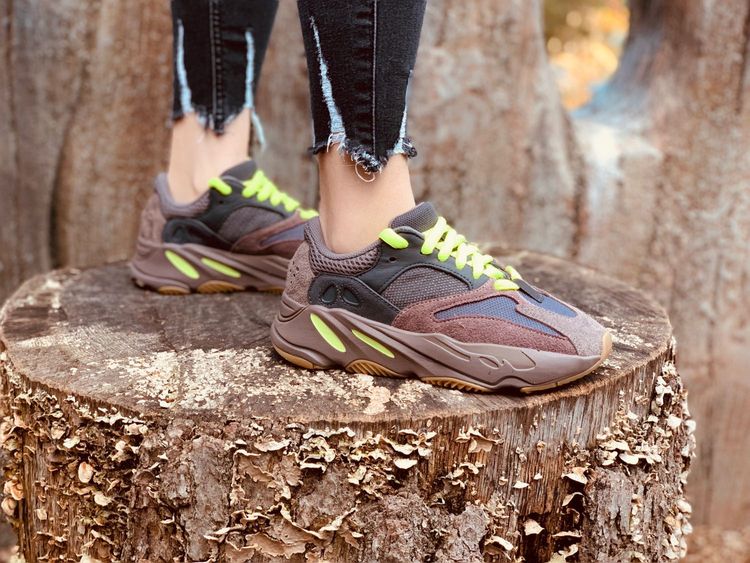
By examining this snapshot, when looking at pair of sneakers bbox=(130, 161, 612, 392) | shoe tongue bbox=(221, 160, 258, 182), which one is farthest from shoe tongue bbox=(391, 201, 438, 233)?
shoe tongue bbox=(221, 160, 258, 182)

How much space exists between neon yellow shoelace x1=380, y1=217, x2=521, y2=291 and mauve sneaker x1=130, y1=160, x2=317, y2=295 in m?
0.43

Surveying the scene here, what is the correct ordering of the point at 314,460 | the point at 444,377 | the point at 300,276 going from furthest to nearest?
the point at 300,276
the point at 444,377
the point at 314,460

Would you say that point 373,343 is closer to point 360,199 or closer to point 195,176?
point 360,199

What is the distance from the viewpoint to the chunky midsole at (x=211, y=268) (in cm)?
158

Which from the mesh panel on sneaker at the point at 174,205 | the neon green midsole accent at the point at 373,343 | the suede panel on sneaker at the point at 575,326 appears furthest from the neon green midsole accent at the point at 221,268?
the suede panel on sneaker at the point at 575,326

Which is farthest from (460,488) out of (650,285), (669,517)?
(650,285)

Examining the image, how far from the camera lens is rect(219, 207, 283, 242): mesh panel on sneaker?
1564 mm

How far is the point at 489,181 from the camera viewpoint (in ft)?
7.20

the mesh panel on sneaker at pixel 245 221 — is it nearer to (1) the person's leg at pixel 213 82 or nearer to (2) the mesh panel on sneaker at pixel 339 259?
(1) the person's leg at pixel 213 82

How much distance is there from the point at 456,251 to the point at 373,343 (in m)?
0.20

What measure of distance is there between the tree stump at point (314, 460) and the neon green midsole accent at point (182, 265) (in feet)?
0.93

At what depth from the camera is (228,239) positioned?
5.17ft

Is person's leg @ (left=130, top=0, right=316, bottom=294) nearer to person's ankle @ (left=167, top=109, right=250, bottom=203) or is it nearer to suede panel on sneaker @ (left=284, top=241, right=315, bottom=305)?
person's ankle @ (left=167, top=109, right=250, bottom=203)

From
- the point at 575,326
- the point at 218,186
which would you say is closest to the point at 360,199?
the point at 575,326
